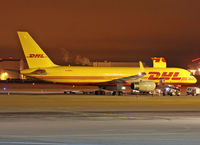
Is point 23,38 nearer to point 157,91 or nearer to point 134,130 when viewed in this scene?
point 157,91

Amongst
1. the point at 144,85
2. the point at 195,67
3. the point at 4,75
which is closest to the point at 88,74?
the point at 144,85

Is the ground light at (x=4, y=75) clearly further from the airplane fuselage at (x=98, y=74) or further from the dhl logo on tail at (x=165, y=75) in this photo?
the dhl logo on tail at (x=165, y=75)

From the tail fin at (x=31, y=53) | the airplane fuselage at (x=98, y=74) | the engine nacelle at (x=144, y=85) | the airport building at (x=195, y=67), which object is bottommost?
the engine nacelle at (x=144, y=85)

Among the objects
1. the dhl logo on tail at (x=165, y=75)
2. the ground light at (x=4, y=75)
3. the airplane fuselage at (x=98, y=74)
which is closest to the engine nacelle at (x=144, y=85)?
the airplane fuselage at (x=98, y=74)

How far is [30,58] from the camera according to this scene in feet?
222

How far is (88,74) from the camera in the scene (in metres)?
69.2

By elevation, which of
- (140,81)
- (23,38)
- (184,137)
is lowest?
(184,137)

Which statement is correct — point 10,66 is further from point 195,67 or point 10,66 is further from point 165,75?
point 165,75

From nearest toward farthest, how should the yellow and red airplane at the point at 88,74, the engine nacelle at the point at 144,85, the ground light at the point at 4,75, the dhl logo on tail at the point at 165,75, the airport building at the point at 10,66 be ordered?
the yellow and red airplane at the point at 88,74, the engine nacelle at the point at 144,85, the dhl logo on tail at the point at 165,75, the ground light at the point at 4,75, the airport building at the point at 10,66

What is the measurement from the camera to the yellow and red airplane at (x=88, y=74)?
6731cm

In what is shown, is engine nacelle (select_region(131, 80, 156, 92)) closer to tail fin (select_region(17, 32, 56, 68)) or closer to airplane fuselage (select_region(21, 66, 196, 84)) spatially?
airplane fuselage (select_region(21, 66, 196, 84))

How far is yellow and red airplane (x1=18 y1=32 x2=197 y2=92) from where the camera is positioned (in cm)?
6731

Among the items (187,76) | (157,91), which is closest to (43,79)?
(157,91)

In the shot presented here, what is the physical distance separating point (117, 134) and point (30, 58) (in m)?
48.9
